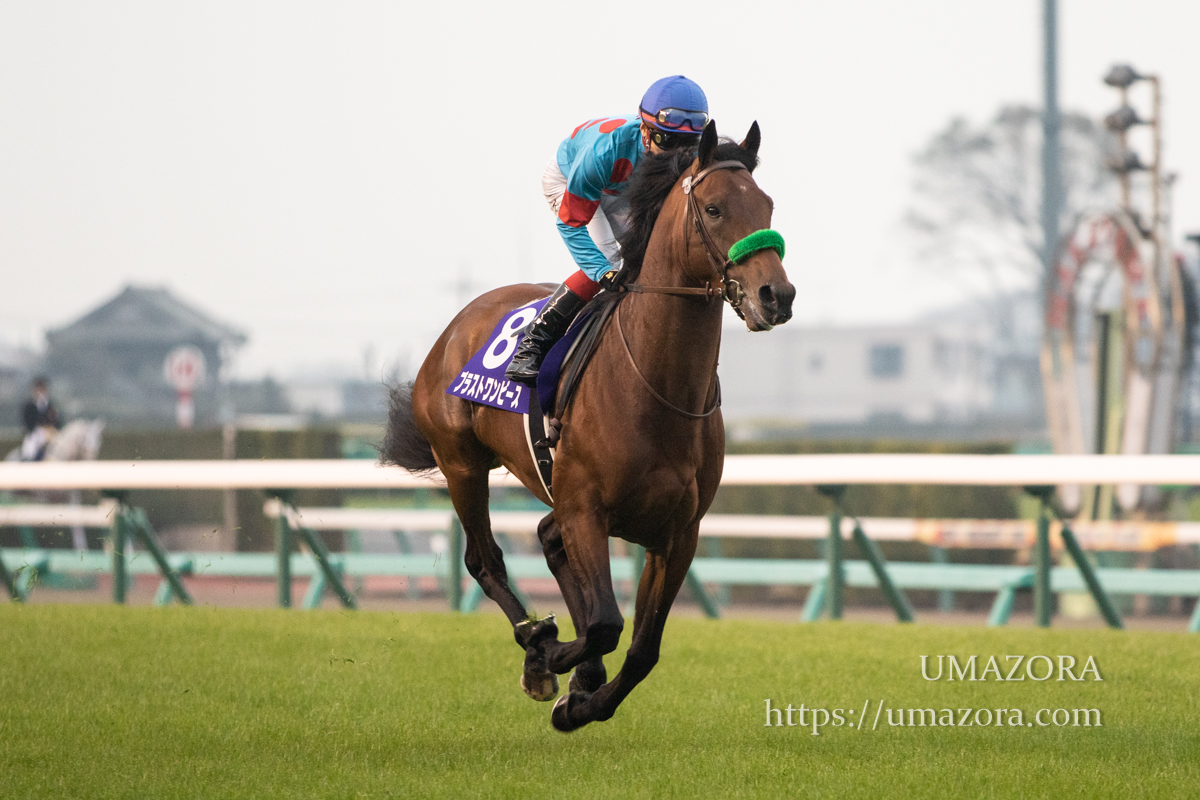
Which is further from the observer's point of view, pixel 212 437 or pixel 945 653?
pixel 212 437

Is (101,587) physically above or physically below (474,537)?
below

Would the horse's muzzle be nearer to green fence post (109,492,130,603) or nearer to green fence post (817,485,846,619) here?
green fence post (817,485,846,619)

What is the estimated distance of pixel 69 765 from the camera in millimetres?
3850

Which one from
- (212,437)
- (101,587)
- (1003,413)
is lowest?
(1003,413)

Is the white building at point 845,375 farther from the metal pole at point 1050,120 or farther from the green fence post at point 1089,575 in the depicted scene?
the green fence post at point 1089,575

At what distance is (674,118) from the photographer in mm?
4055

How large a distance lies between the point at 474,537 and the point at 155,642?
1.97 meters

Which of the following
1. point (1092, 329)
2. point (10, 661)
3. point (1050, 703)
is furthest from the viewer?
point (1092, 329)

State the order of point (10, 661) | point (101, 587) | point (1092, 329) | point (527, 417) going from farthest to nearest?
point (101, 587) → point (1092, 329) → point (10, 661) → point (527, 417)

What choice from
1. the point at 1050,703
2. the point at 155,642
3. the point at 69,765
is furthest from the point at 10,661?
the point at 1050,703

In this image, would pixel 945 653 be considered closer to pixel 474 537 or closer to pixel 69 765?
pixel 474 537

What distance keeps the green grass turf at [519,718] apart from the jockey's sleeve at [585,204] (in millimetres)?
1516

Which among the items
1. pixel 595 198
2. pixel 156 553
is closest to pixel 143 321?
pixel 156 553

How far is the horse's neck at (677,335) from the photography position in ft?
12.8
